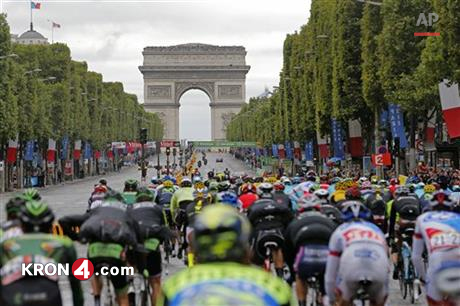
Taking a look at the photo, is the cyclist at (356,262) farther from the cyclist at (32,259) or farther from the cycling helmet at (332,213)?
the cycling helmet at (332,213)

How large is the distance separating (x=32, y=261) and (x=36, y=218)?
2.63ft

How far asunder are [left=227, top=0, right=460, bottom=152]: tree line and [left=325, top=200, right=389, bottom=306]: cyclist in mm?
18846

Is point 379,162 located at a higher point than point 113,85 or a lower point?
lower

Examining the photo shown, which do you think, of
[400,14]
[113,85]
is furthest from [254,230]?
[113,85]

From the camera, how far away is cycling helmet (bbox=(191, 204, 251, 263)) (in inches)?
241

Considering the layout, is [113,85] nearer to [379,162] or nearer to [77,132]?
[77,132]

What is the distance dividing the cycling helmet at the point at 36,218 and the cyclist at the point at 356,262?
9.15ft

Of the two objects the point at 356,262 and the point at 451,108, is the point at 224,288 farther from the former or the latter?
the point at 451,108

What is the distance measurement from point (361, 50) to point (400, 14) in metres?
10.7

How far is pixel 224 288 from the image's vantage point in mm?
5723

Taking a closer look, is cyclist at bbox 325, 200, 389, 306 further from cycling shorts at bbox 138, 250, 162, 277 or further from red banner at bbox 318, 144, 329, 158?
red banner at bbox 318, 144, 329, 158

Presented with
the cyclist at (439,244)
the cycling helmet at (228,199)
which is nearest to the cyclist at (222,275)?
the cyclist at (439,244)

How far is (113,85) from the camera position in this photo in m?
153

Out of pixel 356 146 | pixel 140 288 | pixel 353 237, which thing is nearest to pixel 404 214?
pixel 140 288
